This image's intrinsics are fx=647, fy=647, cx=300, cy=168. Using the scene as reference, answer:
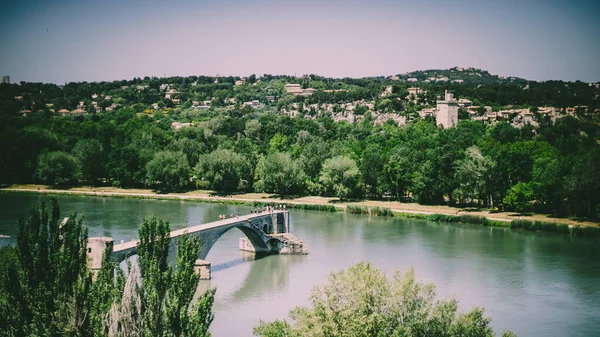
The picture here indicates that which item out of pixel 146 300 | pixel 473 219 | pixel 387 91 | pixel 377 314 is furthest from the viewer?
pixel 387 91

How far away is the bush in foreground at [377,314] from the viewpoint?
60.4 feet

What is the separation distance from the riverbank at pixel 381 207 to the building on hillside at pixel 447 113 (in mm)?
37661

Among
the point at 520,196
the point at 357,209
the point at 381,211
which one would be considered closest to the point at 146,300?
the point at 381,211

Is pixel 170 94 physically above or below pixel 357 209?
above

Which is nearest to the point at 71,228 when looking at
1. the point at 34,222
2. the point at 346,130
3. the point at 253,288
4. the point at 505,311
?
the point at 34,222

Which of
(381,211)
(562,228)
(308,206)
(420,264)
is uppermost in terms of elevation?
(308,206)

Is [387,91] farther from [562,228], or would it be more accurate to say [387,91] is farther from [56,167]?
[562,228]

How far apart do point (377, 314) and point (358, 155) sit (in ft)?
163

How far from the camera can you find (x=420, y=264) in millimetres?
35219

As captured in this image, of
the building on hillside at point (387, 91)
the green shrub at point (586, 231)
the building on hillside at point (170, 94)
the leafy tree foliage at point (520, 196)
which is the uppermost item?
the building on hillside at point (170, 94)

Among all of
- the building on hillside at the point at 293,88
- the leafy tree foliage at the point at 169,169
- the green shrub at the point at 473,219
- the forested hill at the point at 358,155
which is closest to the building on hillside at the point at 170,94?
the building on hillside at the point at 293,88

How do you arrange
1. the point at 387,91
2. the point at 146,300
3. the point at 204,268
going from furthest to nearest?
the point at 387,91
the point at 204,268
the point at 146,300

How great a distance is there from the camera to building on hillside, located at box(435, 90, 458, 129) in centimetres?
9254

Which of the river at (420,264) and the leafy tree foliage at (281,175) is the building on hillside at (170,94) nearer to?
the leafy tree foliage at (281,175)
